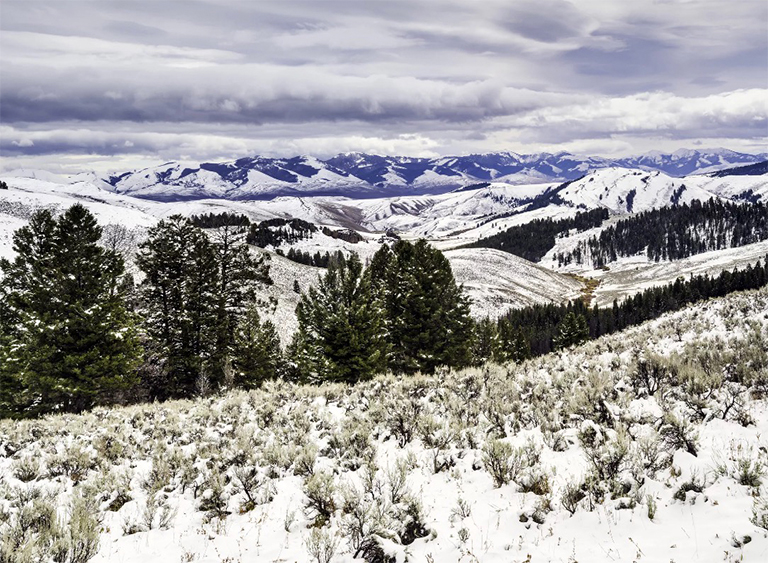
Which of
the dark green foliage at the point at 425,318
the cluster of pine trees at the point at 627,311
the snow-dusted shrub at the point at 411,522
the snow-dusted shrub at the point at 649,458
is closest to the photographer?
the snow-dusted shrub at the point at 411,522

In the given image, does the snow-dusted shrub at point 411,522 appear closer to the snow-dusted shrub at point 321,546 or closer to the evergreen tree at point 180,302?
the snow-dusted shrub at point 321,546

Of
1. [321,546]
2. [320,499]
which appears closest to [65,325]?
[320,499]

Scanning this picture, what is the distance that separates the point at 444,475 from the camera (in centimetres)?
703

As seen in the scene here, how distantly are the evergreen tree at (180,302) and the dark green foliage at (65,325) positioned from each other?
3.51 metres

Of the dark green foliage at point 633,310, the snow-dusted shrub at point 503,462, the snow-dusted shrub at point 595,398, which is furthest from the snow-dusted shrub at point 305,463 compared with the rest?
the dark green foliage at point 633,310

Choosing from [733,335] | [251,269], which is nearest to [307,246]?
[251,269]

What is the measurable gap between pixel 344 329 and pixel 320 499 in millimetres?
19870

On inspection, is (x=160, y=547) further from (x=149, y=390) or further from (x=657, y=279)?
(x=657, y=279)

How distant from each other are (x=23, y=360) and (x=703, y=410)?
26.8m

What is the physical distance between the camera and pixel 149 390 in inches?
1129

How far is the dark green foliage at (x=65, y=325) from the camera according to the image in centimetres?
2102

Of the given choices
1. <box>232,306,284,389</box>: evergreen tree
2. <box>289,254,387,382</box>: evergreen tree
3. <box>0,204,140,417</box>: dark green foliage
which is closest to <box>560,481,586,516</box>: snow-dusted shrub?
<box>289,254,387,382</box>: evergreen tree

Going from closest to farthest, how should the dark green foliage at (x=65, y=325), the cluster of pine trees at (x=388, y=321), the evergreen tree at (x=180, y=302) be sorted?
the dark green foliage at (x=65, y=325), the cluster of pine trees at (x=388, y=321), the evergreen tree at (x=180, y=302)

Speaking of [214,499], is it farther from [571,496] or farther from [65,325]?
[65,325]
